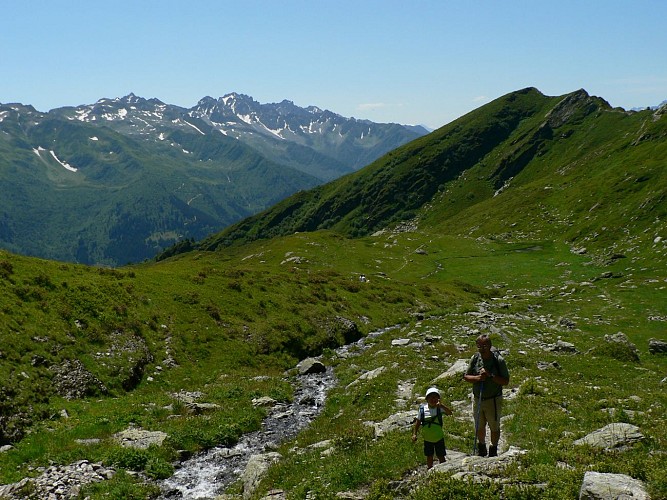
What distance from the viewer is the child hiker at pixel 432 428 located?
46.0 ft

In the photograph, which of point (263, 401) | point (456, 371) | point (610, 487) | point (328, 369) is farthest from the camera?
point (328, 369)

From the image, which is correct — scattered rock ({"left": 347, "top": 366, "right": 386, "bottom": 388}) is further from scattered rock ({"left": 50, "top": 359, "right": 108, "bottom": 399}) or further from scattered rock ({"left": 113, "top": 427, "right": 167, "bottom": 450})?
scattered rock ({"left": 50, "top": 359, "right": 108, "bottom": 399})

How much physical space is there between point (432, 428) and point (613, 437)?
5.26 metres

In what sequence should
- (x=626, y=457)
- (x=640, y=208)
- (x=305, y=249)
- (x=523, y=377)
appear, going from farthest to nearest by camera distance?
(x=305, y=249), (x=640, y=208), (x=523, y=377), (x=626, y=457)

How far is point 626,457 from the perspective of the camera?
1206 centimetres

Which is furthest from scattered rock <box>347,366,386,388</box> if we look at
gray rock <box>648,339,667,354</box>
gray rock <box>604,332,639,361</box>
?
gray rock <box>648,339,667,354</box>

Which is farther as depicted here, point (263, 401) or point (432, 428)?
point (263, 401)

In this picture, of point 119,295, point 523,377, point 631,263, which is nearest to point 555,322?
point 523,377

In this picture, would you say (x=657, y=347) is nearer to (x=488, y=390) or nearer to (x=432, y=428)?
(x=488, y=390)

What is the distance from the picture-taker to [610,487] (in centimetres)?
1009

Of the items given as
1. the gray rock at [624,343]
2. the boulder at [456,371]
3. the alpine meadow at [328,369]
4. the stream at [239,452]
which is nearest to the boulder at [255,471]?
the alpine meadow at [328,369]

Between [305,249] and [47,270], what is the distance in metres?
70.9

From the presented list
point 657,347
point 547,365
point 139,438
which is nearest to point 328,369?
point 547,365

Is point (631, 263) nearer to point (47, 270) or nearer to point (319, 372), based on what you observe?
point (319, 372)
